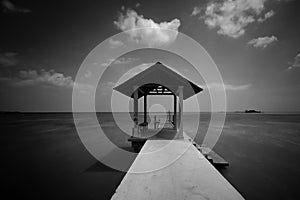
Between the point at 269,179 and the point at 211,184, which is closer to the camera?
the point at 211,184

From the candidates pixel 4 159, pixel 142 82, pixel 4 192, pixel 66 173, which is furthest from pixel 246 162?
pixel 4 159

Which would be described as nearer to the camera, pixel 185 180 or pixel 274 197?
pixel 185 180

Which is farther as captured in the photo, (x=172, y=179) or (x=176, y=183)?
(x=172, y=179)

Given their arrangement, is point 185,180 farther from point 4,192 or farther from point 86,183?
point 4,192

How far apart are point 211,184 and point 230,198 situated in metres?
0.50

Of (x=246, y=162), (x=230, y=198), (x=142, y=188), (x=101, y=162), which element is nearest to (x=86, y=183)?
(x=101, y=162)

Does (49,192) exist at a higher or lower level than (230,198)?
lower

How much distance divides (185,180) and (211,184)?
510 mm

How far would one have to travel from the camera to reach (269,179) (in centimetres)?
703

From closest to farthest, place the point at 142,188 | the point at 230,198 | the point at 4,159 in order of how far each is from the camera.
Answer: the point at 230,198
the point at 142,188
the point at 4,159

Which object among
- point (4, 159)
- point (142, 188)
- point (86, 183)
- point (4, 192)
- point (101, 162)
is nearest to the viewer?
point (142, 188)

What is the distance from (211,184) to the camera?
3078 mm

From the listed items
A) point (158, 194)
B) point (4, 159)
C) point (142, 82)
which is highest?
point (142, 82)

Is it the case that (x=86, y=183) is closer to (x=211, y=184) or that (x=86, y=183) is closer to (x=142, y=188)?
(x=142, y=188)
